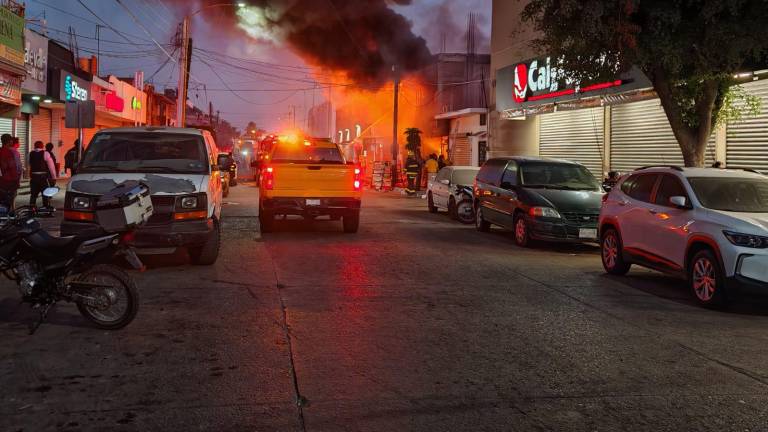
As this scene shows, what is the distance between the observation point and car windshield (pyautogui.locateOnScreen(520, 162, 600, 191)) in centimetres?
1286

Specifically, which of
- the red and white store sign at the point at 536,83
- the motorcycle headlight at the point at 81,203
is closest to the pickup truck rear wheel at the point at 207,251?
the motorcycle headlight at the point at 81,203

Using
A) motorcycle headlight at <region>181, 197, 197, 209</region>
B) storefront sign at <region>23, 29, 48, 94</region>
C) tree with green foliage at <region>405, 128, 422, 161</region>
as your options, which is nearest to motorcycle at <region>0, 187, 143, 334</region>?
motorcycle headlight at <region>181, 197, 197, 209</region>

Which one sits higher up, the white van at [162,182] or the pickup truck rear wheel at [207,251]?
the white van at [162,182]

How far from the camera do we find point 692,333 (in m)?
6.18

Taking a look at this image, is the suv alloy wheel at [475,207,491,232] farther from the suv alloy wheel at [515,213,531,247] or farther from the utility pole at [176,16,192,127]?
the utility pole at [176,16,192,127]

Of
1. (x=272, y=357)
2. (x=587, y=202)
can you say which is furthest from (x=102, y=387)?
(x=587, y=202)

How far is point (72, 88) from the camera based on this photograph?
26.0m

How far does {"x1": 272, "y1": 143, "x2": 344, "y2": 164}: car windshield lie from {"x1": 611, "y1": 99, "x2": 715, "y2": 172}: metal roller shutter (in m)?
7.90

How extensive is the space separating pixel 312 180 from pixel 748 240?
7863 mm

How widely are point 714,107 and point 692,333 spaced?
8.28 metres

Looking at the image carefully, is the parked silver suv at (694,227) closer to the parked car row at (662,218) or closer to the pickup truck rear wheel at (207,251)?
the parked car row at (662,218)

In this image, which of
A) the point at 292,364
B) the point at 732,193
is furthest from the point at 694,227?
the point at 292,364

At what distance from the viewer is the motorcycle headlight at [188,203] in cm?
872

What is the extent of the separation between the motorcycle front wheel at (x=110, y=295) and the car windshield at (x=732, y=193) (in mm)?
6057
